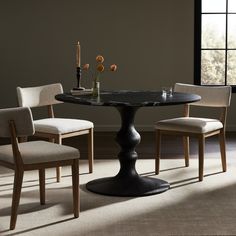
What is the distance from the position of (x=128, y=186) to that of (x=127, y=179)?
0.10 m

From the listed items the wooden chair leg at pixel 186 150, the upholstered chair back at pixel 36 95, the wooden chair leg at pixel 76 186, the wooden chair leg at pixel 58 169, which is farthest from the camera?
the wooden chair leg at pixel 186 150

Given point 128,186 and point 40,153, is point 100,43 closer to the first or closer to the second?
point 128,186

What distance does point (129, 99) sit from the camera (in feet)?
14.8

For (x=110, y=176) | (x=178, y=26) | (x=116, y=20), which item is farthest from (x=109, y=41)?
(x=110, y=176)

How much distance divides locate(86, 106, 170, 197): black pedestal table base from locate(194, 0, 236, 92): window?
116 inches

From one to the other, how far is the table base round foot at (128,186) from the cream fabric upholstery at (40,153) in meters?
0.71

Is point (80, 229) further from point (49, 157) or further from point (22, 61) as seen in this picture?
point (22, 61)

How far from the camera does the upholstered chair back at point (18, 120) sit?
3641mm

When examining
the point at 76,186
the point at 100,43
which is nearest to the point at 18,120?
the point at 76,186

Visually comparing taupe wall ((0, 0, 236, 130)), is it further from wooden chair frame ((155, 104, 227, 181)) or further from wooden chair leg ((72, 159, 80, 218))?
wooden chair leg ((72, 159, 80, 218))

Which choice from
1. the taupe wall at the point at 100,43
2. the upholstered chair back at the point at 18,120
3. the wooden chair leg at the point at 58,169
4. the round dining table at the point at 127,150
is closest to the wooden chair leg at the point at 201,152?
the round dining table at the point at 127,150

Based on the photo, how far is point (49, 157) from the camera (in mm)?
3836

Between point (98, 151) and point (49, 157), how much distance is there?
2380 millimetres

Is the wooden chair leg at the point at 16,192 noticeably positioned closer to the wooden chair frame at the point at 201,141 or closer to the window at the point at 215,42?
the wooden chair frame at the point at 201,141
